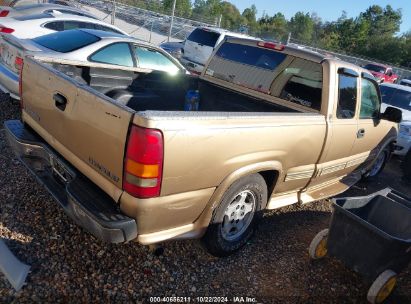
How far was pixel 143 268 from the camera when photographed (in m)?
3.16

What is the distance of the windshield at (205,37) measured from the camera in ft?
40.8

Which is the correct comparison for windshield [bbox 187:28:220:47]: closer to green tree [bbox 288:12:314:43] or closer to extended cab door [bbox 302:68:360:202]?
extended cab door [bbox 302:68:360:202]

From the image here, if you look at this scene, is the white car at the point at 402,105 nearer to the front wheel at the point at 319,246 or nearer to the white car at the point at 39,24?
the front wheel at the point at 319,246

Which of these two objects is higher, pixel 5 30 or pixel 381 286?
pixel 5 30

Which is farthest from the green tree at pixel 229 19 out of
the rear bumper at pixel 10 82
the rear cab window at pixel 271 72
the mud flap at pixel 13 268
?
the mud flap at pixel 13 268

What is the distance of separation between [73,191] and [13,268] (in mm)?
786

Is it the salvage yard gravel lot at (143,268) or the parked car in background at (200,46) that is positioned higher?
the parked car in background at (200,46)

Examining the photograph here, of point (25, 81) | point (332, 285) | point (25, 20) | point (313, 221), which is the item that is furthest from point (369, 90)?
point (25, 20)

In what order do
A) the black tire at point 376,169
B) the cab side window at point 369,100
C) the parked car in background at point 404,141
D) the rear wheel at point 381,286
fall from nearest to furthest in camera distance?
the rear wheel at point 381,286 < the cab side window at point 369,100 < the black tire at point 376,169 < the parked car in background at point 404,141

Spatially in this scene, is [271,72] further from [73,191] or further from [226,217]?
[73,191]

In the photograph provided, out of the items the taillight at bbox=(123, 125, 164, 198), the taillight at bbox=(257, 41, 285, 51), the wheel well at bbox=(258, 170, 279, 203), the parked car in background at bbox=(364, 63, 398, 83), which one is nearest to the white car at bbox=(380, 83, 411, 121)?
the taillight at bbox=(257, 41, 285, 51)

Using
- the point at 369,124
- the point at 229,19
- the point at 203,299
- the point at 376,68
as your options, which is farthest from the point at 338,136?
the point at 229,19

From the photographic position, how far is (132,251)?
3.32 m

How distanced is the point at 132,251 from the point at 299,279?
160cm
